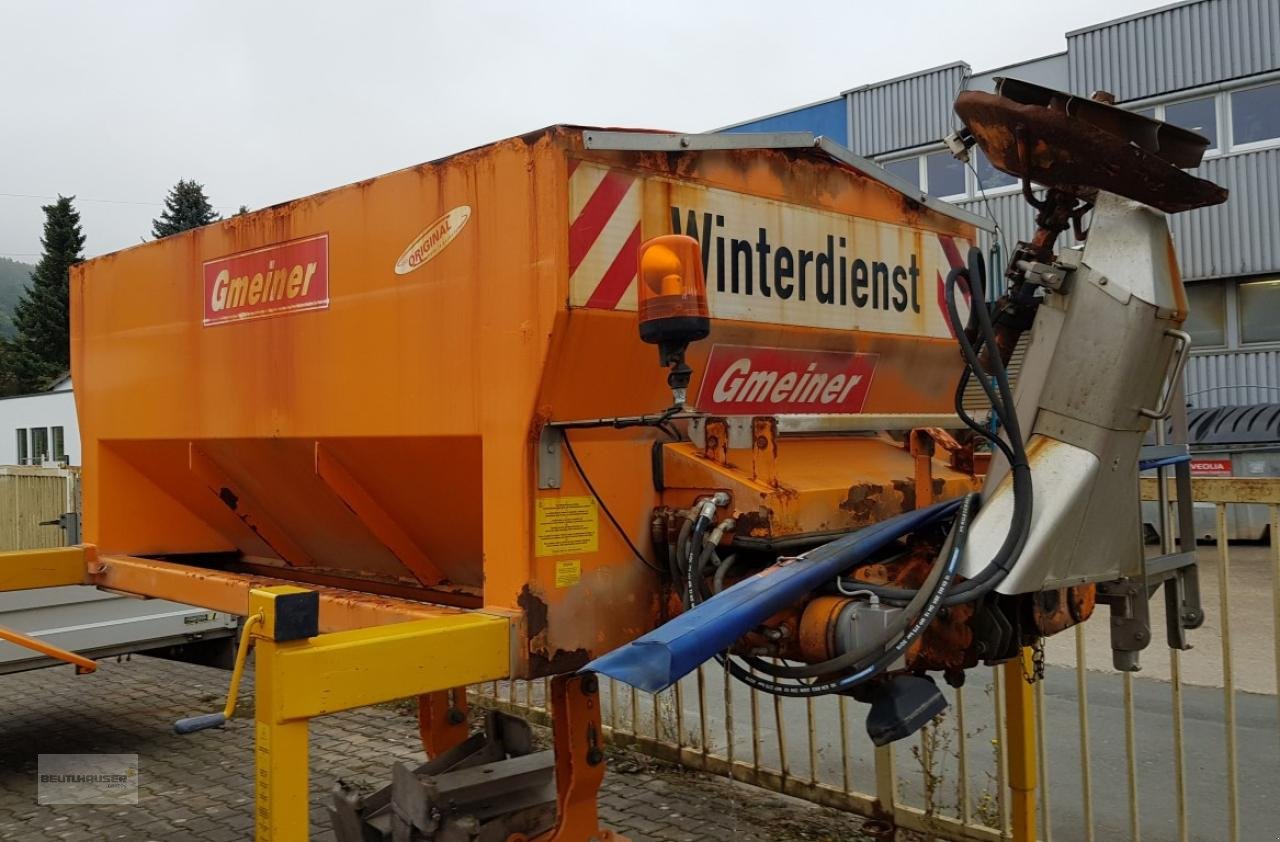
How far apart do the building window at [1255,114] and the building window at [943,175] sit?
448 cm

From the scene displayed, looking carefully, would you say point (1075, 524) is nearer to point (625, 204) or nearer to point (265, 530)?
point (625, 204)

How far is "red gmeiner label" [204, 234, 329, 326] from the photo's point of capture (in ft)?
10.9

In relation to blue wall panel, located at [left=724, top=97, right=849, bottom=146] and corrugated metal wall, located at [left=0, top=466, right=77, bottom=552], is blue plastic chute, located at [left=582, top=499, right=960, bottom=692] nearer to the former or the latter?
corrugated metal wall, located at [left=0, top=466, right=77, bottom=552]

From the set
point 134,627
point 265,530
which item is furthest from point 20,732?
point 265,530

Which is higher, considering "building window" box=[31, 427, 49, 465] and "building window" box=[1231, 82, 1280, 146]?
"building window" box=[1231, 82, 1280, 146]

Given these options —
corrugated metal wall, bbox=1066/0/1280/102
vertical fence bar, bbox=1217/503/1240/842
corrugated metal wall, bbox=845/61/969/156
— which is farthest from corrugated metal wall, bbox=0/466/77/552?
corrugated metal wall, bbox=1066/0/1280/102

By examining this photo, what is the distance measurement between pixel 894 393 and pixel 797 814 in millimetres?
2358

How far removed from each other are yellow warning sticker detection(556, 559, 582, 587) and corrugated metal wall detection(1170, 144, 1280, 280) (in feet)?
56.4

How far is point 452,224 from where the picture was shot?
9.41ft

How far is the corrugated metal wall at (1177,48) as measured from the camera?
55.3 ft

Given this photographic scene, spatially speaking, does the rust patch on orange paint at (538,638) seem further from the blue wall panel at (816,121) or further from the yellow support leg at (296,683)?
the blue wall panel at (816,121)

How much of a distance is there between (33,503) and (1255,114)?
19077mm

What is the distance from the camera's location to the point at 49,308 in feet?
146

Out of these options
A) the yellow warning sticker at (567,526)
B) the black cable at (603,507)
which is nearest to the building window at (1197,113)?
the black cable at (603,507)
